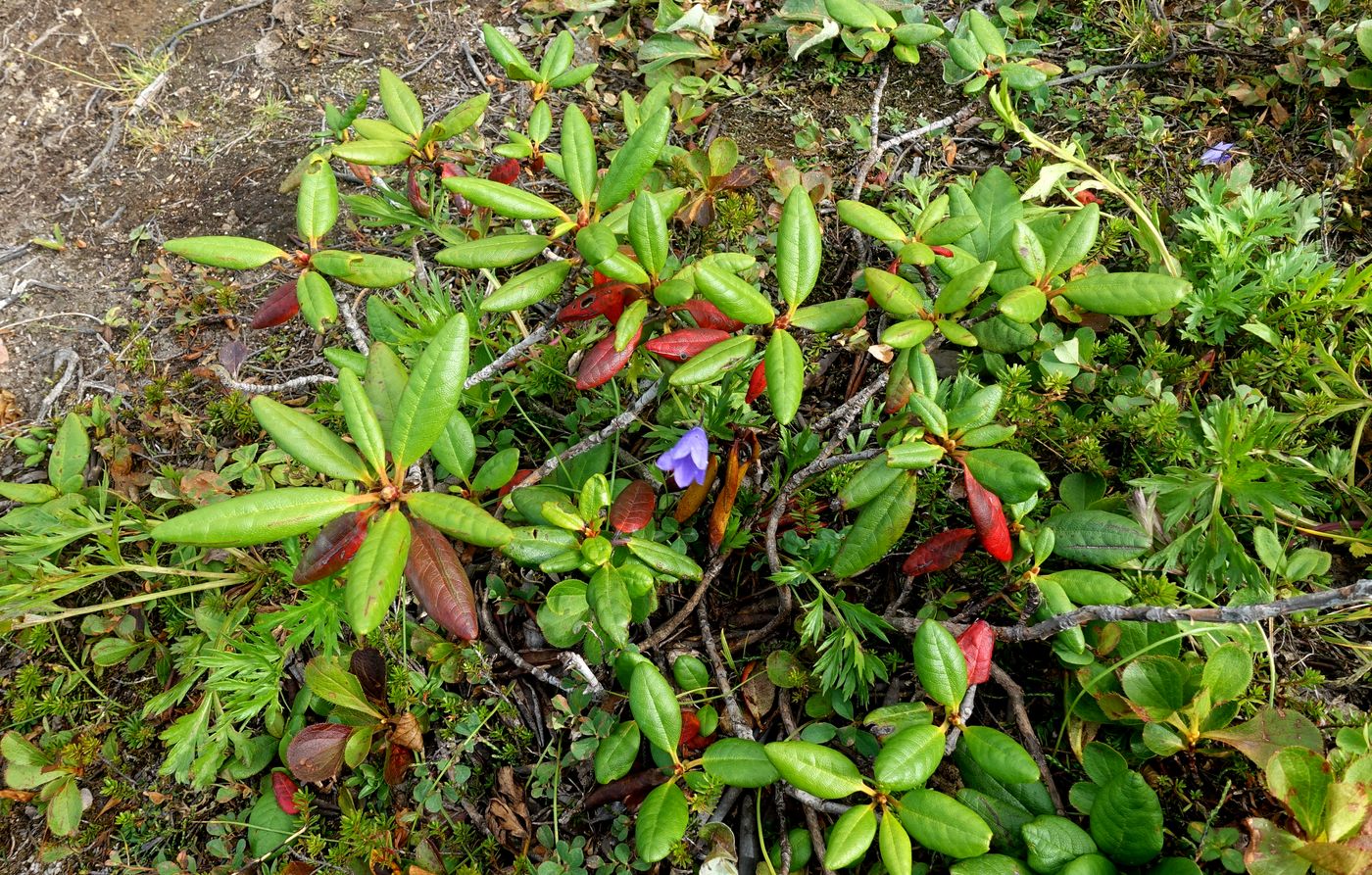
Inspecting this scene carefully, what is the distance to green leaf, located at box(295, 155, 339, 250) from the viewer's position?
1951mm

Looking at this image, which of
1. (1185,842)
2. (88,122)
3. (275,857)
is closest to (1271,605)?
(1185,842)

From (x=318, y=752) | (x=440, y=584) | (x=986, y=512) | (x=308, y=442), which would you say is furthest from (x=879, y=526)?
(x=318, y=752)

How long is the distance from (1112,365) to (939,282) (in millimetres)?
539

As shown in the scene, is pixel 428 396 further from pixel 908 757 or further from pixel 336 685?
pixel 908 757

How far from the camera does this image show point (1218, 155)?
265 cm

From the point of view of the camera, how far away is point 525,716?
213 cm

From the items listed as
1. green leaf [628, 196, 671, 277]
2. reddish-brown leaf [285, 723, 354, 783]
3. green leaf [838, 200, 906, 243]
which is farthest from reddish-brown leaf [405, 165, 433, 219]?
reddish-brown leaf [285, 723, 354, 783]

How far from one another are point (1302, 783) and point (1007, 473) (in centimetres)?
76

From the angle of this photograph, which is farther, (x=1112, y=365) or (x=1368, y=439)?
(x=1112, y=365)

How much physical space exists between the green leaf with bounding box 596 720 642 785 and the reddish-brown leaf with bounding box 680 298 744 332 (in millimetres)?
939

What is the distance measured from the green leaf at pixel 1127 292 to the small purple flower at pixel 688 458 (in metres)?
0.93

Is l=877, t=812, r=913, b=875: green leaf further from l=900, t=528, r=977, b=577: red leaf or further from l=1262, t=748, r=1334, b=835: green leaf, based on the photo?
l=1262, t=748, r=1334, b=835: green leaf

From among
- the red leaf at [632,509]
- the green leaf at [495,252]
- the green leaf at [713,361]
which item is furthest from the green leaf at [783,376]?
the green leaf at [495,252]

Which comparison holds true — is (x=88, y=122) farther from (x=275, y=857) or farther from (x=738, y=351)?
(x=738, y=351)
